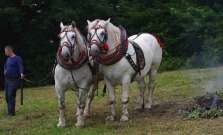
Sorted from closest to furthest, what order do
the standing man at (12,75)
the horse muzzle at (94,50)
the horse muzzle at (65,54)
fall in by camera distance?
the horse muzzle at (65,54)
the horse muzzle at (94,50)
the standing man at (12,75)

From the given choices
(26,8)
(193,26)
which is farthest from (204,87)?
(26,8)

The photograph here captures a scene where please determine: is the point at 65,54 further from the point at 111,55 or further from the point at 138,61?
the point at 138,61

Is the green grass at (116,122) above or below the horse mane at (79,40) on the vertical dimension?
below

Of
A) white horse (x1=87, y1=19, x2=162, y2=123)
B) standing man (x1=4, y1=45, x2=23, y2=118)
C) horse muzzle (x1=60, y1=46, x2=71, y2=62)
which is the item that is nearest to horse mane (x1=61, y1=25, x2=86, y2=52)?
white horse (x1=87, y1=19, x2=162, y2=123)

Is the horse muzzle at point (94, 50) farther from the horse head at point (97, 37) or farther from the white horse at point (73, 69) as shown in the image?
the white horse at point (73, 69)

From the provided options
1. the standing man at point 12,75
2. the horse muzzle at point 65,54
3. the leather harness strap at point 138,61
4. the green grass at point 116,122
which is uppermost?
the horse muzzle at point 65,54

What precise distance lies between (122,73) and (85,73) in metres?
0.77

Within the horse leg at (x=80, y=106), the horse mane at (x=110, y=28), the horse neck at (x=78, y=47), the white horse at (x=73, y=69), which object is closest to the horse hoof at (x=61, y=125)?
the white horse at (x=73, y=69)

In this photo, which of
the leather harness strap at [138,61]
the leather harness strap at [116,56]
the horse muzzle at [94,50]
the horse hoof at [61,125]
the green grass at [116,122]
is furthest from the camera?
the leather harness strap at [138,61]

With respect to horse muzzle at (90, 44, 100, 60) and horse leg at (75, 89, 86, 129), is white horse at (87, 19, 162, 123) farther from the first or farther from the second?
horse leg at (75, 89, 86, 129)

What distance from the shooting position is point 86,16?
21.5 m

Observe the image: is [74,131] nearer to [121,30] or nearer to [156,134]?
[156,134]

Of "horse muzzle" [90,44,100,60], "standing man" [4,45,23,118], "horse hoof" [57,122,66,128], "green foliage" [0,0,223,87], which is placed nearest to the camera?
"horse muzzle" [90,44,100,60]

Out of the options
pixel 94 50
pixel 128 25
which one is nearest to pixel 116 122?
pixel 94 50
